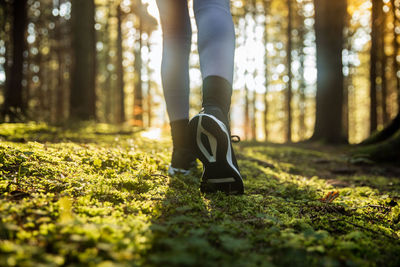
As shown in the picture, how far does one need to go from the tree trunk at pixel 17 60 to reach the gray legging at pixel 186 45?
6.79 meters

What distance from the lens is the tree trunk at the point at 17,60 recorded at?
24.2ft

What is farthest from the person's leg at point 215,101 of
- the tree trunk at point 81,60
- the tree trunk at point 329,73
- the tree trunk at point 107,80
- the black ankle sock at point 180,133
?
the tree trunk at point 107,80

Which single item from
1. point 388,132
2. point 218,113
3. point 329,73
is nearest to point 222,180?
point 218,113

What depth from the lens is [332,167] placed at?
3807mm

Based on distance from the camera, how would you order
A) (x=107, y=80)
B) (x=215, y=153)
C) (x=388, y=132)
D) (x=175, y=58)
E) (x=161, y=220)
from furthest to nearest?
(x=107, y=80), (x=388, y=132), (x=175, y=58), (x=215, y=153), (x=161, y=220)

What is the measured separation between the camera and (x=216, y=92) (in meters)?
1.73

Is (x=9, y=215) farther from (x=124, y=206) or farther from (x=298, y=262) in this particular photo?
(x=298, y=262)

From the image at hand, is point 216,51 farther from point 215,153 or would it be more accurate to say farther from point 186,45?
point 215,153

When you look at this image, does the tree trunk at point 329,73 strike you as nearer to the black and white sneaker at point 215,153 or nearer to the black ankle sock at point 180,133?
the black ankle sock at point 180,133

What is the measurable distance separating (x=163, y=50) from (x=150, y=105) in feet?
65.4

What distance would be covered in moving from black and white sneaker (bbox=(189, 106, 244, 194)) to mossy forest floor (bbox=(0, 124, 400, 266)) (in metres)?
0.08

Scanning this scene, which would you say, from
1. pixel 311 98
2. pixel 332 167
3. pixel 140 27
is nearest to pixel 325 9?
pixel 332 167

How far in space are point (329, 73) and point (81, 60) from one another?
24.7ft

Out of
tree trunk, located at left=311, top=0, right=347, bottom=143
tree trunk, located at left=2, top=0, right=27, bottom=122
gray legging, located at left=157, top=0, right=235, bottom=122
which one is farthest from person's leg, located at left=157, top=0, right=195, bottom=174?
tree trunk, located at left=2, top=0, right=27, bottom=122
